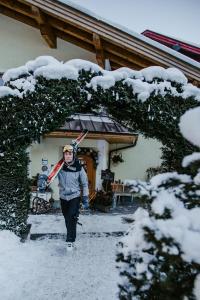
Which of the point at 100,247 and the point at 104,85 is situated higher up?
the point at 104,85

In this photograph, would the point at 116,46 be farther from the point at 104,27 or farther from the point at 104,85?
the point at 104,85

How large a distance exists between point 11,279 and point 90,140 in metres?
9.03

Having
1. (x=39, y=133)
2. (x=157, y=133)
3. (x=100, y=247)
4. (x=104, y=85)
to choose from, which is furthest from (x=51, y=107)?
(x=100, y=247)

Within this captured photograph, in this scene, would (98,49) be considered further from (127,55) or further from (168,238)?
(168,238)

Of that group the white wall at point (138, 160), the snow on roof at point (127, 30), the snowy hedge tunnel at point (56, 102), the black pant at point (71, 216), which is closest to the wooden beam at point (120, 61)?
the snow on roof at point (127, 30)

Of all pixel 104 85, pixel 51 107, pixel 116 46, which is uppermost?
pixel 116 46

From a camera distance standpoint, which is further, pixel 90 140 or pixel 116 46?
pixel 90 140

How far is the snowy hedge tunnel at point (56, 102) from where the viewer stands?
5848 millimetres

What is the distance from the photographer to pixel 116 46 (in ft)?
27.9

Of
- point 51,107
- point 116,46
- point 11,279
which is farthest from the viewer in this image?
point 116,46

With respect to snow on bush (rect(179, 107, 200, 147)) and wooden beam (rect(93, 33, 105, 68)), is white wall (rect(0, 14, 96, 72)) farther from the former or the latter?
snow on bush (rect(179, 107, 200, 147))

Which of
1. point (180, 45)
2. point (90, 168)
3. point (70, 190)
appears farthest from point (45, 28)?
point (180, 45)

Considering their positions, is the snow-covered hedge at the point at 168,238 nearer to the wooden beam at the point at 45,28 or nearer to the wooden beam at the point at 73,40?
the wooden beam at the point at 45,28

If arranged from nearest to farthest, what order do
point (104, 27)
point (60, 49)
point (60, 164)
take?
point (60, 164)
point (104, 27)
point (60, 49)
